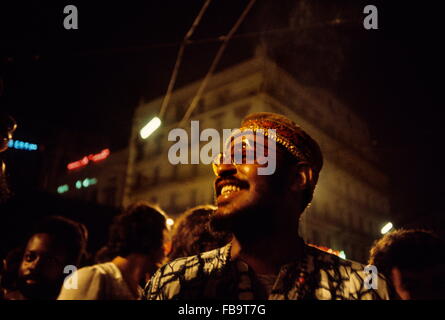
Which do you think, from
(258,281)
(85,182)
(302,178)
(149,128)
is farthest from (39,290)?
(85,182)

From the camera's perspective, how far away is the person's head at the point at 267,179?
229 cm

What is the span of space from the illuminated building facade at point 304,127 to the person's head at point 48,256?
24466mm

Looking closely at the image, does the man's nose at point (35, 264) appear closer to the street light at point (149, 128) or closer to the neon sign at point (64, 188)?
the street light at point (149, 128)

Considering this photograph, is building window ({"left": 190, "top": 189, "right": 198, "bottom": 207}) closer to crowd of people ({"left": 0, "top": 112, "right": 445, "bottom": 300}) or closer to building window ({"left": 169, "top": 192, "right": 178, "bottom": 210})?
building window ({"left": 169, "top": 192, "right": 178, "bottom": 210})

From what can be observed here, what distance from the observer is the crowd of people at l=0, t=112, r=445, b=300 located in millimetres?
2070

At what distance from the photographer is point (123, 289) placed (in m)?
2.83

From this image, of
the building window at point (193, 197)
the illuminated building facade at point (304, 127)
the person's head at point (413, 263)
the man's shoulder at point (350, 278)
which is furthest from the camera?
the building window at point (193, 197)

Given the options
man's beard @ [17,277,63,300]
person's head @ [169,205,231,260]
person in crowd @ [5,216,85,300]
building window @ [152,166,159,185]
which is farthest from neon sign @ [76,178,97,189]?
person's head @ [169,205,231,260]

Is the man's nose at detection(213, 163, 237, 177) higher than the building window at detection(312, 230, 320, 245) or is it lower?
lower

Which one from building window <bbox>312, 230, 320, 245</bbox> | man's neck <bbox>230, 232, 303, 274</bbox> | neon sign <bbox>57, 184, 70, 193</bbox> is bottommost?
man's neck <bbox>230, 232, 303, 274</bbox>

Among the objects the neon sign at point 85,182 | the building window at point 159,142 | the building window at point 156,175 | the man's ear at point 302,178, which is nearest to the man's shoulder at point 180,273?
the man's ear at point 302,178

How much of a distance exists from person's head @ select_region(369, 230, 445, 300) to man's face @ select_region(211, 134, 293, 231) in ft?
4.44
